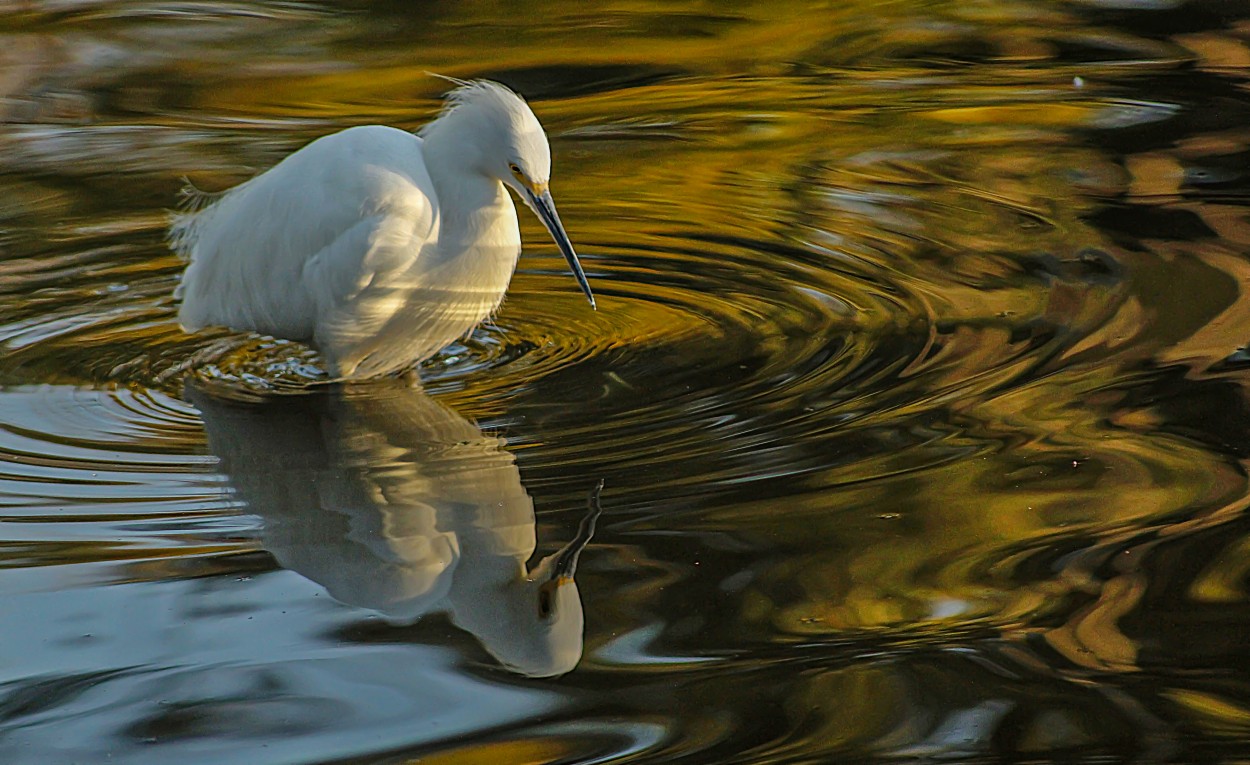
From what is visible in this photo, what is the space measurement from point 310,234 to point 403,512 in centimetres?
124

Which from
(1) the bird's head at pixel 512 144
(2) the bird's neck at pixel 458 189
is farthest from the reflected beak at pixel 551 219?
(2) the bird's neck at pixel 458 189

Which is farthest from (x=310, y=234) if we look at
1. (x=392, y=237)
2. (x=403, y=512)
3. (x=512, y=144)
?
(x=403, y=512)

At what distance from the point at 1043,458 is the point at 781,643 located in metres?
1.06

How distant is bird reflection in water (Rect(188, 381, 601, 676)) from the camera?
11.0 feet

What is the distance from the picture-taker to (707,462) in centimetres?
391

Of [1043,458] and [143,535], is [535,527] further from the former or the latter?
[1043,458]

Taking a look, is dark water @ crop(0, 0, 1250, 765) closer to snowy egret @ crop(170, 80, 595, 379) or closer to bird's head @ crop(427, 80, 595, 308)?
snowy egret @ crop(170, 80, 595, 379)

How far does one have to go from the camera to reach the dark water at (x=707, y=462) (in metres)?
2.97

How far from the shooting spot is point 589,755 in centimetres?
281

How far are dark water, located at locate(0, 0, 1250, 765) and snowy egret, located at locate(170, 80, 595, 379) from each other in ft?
0.69

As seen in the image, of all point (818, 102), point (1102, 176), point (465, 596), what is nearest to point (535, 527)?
point (465, 596)

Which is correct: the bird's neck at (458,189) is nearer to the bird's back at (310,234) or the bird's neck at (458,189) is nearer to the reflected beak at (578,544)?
the bird's back at (310,234)

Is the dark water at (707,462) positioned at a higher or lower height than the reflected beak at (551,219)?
lower

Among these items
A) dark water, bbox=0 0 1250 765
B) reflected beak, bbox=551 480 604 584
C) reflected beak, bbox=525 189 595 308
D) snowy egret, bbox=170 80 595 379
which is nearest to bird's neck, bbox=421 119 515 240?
snowy egret, bbox=170 80 595 379
